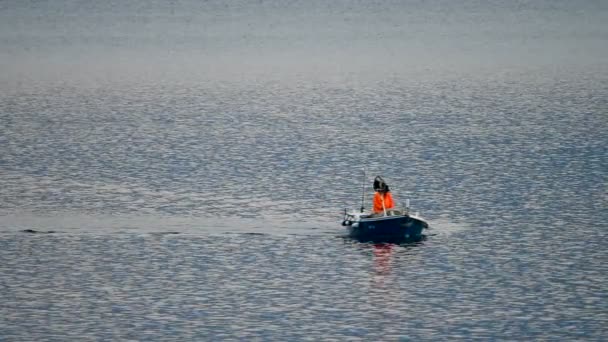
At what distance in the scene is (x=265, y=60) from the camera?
17275cm

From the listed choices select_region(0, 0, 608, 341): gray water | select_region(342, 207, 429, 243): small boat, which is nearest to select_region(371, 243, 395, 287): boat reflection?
select_region(0, 0, 608, 341): gray water

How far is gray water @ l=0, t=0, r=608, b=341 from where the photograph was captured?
46.2 m

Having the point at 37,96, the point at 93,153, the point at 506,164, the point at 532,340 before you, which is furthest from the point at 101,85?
the point at 532,340

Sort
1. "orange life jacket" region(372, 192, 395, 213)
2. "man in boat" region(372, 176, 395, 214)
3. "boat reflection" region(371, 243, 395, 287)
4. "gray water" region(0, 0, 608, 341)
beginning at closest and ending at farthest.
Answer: "gray water" region(0, 0, 608, 341) → "boat reflection" region(371, 243, 395, 287) → "man in boat" region(372, 176, 395, 214) → "orange life jacket" region(372, 192, 395, 213)

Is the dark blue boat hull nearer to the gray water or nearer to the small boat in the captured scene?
the small boat

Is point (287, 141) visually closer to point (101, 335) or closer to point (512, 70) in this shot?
point (101, 335)

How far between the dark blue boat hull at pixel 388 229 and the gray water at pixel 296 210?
53 centimetres

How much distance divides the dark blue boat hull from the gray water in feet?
1.72

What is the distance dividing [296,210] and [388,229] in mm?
9564

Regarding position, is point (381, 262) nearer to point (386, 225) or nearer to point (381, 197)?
point (386, 225)

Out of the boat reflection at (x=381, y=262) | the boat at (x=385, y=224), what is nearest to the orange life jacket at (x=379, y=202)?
the boat at (x=385, y=224)

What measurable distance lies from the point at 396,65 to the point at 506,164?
283 feet

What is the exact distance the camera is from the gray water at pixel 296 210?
46.2m

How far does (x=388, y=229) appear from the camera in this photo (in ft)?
176
